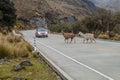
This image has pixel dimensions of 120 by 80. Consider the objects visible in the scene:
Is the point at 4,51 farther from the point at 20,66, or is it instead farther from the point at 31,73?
the point at 31,73

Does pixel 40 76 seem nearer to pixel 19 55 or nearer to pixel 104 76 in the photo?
pixel 104 76

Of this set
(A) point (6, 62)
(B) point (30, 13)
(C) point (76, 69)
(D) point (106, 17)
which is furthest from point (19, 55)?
(B) point (30, 13)

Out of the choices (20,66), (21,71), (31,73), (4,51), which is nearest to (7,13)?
(4,51)

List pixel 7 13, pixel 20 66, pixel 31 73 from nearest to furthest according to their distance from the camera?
1. pixel 31 73
2. pixel 20 66
3. pixel 7 13

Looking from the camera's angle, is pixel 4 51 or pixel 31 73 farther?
pixel 4 51

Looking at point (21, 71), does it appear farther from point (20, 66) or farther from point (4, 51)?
point (4, 51)

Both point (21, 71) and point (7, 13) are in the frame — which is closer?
point (21, 71)

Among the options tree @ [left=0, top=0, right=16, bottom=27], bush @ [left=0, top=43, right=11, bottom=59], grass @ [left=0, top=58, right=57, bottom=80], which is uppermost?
tree @ [left=0, top=0, right=16, bottom=27]

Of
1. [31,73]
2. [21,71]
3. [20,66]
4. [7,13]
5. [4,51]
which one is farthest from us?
[7,13]

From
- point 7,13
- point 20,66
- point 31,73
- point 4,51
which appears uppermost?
point 7,13

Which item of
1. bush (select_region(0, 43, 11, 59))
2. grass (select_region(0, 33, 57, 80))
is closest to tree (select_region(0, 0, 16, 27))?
grass (select_region(0, 33, 57, 80))

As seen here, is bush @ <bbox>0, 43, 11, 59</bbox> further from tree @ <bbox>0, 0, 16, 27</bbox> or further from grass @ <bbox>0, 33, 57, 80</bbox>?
tree @ <bbox>0, 0, 16, 27</bbox>

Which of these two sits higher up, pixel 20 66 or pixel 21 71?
pixel 20 66

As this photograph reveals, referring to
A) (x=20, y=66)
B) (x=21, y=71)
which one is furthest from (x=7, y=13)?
(x=21, y=71)
